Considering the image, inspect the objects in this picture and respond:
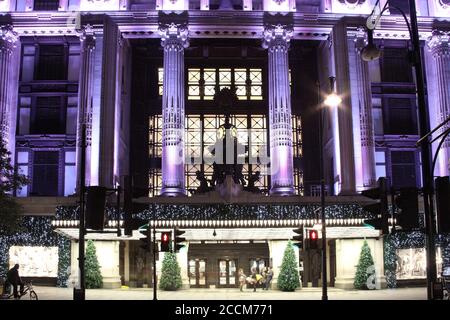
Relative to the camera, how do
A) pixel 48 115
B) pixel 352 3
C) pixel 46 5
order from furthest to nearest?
pixel 48 115 < pixel 46 5 < pixel 352 3

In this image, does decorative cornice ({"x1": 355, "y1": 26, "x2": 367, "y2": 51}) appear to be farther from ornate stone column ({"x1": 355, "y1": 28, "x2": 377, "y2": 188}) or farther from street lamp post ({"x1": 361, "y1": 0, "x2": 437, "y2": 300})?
street lamp post ({"x1": 361, "y1": 0, "x2": 437, "y2": 300})

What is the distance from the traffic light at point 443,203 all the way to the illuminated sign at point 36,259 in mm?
33041

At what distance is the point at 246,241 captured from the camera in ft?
140

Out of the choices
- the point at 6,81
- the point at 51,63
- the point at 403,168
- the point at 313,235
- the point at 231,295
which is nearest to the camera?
the point at 313,235

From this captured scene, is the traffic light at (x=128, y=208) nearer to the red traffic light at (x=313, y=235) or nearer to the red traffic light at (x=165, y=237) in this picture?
the red traffic light at (x=165, y=237)

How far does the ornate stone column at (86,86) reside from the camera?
43.2 metres

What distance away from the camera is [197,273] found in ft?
137

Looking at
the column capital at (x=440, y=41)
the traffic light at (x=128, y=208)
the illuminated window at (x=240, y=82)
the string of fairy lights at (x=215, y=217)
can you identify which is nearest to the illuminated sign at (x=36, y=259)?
the string of fairy lights at (x=215, y=217)

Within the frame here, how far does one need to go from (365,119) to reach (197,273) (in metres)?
16.4

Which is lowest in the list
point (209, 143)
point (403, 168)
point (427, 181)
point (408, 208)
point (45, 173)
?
point (408, 208)

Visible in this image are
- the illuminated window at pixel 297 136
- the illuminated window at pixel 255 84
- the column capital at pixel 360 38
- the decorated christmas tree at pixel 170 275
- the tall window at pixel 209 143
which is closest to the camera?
the decorated christmas tree at pixel 170 275

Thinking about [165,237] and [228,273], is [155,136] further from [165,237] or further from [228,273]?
[165,237]

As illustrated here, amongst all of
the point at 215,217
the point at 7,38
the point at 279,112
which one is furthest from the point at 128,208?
the point at 7,38

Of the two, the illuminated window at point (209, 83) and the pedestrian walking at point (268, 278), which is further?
the illuminated window at point (209, 83)
